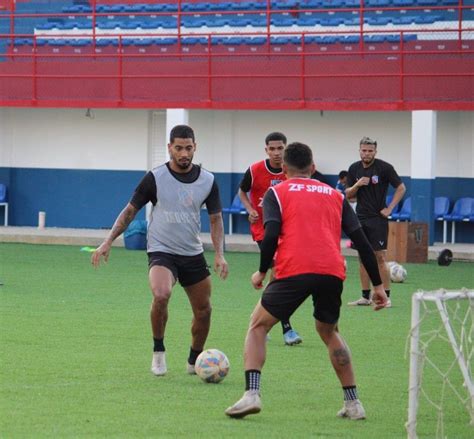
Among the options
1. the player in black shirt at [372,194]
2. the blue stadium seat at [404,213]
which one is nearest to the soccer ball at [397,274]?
the player in black shirt at [372,194]

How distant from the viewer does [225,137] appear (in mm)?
29828

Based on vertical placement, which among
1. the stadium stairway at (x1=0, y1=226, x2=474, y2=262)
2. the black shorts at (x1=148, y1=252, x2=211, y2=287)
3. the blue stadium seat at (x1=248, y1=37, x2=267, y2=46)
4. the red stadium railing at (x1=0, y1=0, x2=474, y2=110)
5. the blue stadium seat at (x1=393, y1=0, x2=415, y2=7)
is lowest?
the stadium stairway at (x1=0, y1=226, x2=474, y2=262)

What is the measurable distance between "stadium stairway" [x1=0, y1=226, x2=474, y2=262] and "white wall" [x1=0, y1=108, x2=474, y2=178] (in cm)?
185

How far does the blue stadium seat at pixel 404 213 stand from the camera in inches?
1062

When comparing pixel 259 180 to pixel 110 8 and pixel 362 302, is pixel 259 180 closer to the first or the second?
pixel 362 302

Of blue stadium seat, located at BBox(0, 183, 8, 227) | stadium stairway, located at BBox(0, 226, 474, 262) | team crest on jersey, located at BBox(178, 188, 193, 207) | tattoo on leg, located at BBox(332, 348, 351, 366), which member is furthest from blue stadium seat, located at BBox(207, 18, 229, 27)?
tattoo on leg, located at BBox(332, 348, 351, 366)

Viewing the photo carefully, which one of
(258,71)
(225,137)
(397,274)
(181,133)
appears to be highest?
(258,71)

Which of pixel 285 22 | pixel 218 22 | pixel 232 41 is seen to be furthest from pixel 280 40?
pixel 218 22

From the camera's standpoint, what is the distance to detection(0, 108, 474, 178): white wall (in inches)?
1084

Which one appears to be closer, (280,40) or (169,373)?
(169,373)

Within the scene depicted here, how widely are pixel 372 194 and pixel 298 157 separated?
312 inches

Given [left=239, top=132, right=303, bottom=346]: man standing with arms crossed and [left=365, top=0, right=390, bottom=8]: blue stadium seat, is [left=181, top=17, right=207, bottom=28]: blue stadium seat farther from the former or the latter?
[left=239, top=132, right=303, bottom=346]: man standing with arms crossed

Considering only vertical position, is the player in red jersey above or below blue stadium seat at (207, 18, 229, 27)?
below

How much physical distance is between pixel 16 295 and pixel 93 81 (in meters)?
13.0
